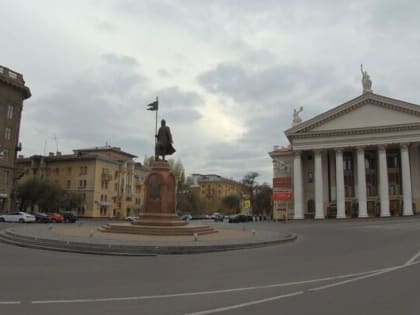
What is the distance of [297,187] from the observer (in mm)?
75312

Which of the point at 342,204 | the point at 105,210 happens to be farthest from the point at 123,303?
the point at 105,210

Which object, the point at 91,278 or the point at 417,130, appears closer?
the point at 91,278

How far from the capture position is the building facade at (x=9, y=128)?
58.4 metres

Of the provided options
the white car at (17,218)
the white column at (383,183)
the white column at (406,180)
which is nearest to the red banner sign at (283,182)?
the white column at (383,183)

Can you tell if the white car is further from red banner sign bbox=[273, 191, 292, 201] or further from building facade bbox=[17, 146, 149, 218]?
red banner sign bbox=[273, 191, 292, 201]

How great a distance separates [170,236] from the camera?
21.9m

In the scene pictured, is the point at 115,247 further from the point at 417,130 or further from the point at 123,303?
the point at 417,130

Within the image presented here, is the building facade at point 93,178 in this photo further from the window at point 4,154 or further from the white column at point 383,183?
the white column at point 383,183

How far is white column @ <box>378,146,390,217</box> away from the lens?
6862 cm

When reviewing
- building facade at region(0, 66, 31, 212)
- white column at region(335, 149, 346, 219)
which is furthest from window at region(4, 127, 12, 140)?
white column at region(335, 149, 346, 219)

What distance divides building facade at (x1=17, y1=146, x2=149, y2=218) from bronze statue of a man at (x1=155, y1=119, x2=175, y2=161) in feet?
195

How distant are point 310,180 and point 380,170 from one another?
43.0ft

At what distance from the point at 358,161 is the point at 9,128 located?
5356 centimetres

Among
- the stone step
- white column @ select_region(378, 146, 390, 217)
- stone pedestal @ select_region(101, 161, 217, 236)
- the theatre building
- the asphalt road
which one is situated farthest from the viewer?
the theatre building
